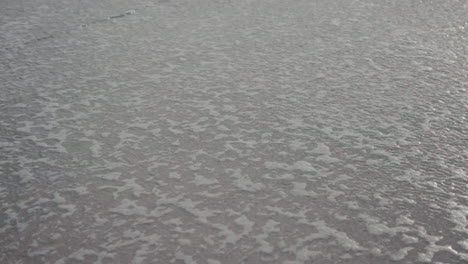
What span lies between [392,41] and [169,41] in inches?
20.1

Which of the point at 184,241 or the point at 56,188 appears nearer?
the point at 184,241

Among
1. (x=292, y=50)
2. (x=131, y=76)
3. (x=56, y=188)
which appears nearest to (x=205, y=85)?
(x=131, y=76)

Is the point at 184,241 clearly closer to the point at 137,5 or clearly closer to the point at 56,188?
the point at 56,188

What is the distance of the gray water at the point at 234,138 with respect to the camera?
63cm

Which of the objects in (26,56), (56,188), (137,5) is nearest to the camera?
(56,188)

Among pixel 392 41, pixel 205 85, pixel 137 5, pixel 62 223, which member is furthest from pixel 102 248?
pixel 137 5

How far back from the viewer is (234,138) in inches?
34.0

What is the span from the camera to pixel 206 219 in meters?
0.67

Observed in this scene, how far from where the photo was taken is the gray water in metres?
0.63

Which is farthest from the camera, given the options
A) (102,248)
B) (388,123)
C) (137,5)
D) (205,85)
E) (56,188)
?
(137,5)

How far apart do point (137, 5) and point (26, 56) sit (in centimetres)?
44

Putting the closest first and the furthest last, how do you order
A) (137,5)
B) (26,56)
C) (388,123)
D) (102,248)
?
(102,248) < (388,123) < (26,56) < (137,5)

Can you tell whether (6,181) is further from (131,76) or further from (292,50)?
(292,50)

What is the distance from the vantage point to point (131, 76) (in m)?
1.09
